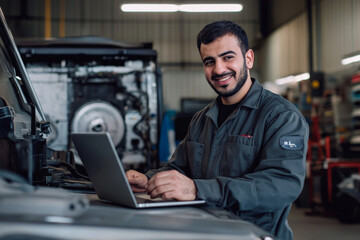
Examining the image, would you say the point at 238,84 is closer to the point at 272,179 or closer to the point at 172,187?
the point at 272,179

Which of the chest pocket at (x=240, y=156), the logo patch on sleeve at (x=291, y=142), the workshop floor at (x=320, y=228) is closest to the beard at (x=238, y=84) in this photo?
the chest pocket at (x=240, y=156)

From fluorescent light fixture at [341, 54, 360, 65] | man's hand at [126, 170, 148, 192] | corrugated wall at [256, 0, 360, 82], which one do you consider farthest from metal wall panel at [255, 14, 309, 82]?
man's hand at [126, 170, 148, 192]

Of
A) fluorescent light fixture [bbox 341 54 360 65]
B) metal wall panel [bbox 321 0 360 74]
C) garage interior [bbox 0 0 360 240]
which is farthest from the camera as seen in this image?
metal wall panel [bbox 321 0 360 74]

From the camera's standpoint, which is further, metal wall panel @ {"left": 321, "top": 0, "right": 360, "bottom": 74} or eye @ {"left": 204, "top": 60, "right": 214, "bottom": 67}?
metal wall panel @ {"left": 321, "top": 0, "right": 360, "bottom": 74}

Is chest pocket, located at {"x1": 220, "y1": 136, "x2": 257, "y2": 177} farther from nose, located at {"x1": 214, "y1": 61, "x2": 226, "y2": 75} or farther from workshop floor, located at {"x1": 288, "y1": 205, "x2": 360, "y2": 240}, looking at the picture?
workshop floor, located at {"x1": 288, "y1": 205, "x2": 360, "y2": 240}

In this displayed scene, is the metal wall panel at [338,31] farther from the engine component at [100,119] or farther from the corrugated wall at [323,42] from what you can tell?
the engine component at [100,119]

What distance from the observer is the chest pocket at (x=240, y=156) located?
1.69m

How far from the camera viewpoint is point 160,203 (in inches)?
48.3

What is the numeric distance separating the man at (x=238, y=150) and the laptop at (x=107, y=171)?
0.10 meters

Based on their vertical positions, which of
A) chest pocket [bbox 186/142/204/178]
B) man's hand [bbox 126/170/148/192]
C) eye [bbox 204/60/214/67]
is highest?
Answer: eye [bbox 204/60/214/67]

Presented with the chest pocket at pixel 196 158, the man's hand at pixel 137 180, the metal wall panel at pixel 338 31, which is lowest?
the man's hand at pixel 137 180

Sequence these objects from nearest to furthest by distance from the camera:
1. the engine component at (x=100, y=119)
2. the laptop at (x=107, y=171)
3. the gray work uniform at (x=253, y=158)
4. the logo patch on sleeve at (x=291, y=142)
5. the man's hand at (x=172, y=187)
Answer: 1. the laptop at (x=107, y=171)
2. the man's hand at (x=172, y=187)
3. the gray work uniform at (x=253, y=158)
4. the logo patch on sleeve at (x=291, y=142)
5. the engine component at (x=100, y=119)

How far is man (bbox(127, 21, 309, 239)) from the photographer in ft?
4.64

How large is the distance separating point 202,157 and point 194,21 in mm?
14098
